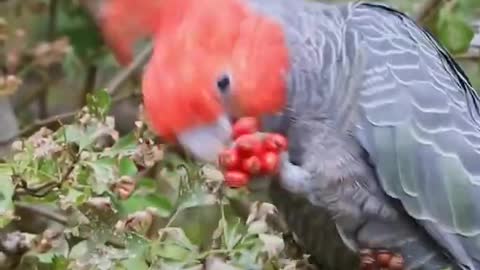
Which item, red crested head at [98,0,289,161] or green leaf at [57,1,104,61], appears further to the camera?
green leaf at [57,1,104,61]

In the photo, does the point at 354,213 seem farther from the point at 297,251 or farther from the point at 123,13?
the point at 123,13

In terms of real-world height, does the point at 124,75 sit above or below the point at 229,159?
below

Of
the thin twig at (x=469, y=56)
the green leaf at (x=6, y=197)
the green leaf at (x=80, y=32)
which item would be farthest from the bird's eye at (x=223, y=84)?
the green leaf at (x=80, y=32)

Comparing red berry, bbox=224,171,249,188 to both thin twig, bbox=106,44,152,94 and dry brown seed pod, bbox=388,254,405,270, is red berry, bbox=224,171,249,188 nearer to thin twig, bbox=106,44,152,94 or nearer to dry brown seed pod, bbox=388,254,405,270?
dry brown seed pod, bbox=388,254,405,270

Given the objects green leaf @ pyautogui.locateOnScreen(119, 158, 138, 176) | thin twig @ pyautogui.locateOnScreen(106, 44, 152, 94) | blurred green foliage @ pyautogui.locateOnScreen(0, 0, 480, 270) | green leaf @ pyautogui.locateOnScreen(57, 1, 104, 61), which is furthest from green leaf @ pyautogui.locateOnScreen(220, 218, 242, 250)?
green leaf @ pyautogui.locateOnScreen(57, 1, 104, 61)

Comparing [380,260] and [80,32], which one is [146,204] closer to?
[380,260]

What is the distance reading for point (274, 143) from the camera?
113cm

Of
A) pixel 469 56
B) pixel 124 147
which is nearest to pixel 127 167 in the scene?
pixel 124 147

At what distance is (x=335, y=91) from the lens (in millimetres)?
1250

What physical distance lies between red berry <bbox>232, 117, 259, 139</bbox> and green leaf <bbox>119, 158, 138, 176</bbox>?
0.41 feet

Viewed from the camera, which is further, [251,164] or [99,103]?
[99,103]

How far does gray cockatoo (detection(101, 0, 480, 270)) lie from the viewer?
1.17 meters

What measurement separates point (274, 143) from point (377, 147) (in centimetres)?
16

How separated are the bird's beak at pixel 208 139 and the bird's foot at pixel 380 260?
0.66 feet
